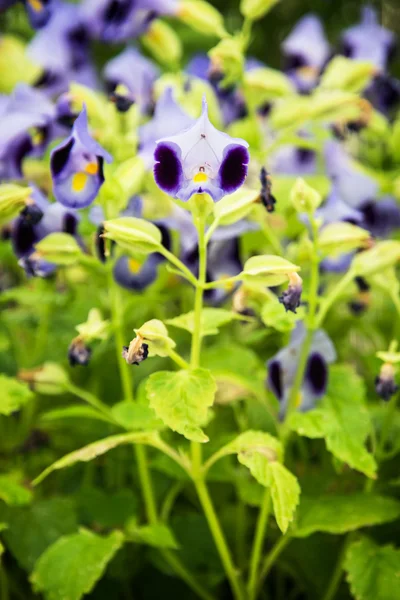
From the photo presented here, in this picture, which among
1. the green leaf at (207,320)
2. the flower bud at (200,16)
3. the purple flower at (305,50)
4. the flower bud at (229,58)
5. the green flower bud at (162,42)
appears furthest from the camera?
the purple flower at (305,50)

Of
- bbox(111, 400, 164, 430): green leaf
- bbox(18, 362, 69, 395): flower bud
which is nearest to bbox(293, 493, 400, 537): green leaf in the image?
bbox(111, 400, 164, 430): green leaf

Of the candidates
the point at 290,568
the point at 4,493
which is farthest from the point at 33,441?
the point at 290,568

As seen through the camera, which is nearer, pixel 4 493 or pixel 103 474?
pixel 4 493

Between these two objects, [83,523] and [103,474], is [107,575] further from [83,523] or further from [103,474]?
[103,474]

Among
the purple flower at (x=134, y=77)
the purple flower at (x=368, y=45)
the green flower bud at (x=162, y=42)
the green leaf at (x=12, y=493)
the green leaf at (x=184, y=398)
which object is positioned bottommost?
the green leaf at (x=12, y=493)

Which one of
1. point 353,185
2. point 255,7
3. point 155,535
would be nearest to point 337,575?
point 155,535

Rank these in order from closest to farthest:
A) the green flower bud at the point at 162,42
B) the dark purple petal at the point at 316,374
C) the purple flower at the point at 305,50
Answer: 1. the dark purple petal at the point at 316,374
2. the green flower bud at the point at 162,42
3. the purple flower at the point at 305,50

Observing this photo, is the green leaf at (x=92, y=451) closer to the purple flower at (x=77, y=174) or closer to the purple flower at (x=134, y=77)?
the purple flower at (x=77, y=174)

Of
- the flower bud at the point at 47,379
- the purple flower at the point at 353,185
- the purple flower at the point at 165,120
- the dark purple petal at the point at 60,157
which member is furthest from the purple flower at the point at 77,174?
the purple flower at the point at 353,185
